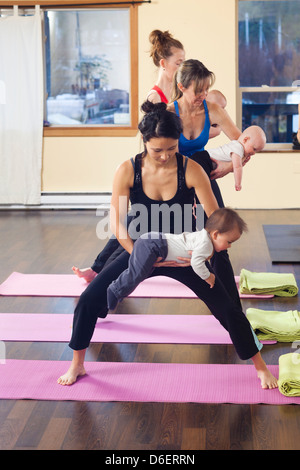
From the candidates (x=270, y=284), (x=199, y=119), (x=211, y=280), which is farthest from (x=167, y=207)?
(x=270, y=284)

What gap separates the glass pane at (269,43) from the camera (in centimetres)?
658

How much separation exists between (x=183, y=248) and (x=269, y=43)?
467 centimetres

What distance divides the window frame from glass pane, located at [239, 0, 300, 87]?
106cm

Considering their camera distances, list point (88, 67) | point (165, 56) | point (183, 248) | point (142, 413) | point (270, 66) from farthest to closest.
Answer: point (88, 67), point (270, 66), point (165, 56), point (183, 248), point (142, 413)

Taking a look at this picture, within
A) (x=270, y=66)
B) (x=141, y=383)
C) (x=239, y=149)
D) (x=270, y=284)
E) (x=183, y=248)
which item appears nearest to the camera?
(x=183, y=248)

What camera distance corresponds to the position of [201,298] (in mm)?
2648

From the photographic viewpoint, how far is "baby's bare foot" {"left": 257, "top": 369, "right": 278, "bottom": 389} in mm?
2643

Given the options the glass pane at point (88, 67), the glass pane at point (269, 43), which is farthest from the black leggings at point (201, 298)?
the glass pane at point (269, 43)

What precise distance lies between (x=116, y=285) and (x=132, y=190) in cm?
42

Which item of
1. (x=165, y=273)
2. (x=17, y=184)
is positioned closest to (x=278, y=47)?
(x=17, y=184)

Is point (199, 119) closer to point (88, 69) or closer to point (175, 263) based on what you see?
point (175, 263)

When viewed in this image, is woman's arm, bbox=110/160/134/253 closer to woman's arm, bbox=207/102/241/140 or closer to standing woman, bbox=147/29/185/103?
woman's arm, bbox=207/102/241/140

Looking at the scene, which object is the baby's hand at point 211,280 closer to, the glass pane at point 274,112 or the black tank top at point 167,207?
the black tank top at point 167,207

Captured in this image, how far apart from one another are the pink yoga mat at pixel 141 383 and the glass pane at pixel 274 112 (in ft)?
14.2
